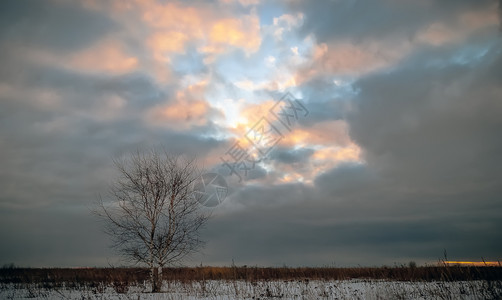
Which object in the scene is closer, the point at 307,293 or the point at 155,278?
the point at 307,293

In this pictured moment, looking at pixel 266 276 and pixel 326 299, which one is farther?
pixel 266 276

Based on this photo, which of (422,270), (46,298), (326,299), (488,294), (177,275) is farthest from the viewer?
(422,270)

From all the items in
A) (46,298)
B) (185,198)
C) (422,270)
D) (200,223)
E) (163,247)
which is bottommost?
(422,270)

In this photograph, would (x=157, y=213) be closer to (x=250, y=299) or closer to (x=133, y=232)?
(x=133, y=232)

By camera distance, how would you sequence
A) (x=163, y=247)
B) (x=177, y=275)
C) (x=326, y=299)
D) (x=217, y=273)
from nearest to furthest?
(x=326, y=299), (x=163, y=247), (x=177, y=275), (x=217, y=273)

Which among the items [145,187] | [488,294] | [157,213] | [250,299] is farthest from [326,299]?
[145,187]

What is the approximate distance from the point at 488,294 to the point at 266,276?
74.7ft

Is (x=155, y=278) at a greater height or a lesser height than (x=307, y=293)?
greater

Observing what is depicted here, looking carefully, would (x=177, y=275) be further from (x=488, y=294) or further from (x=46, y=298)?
(x=488, y=294)

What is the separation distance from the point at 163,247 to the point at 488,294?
56.3 ft

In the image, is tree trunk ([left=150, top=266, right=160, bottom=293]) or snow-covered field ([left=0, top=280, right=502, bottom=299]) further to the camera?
tree trunk ([left=150, top=266, right=160, bottom=293])

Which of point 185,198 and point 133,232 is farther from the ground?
point 185,198

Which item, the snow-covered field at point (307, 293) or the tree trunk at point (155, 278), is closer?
the snow-covered field at point (307, 293)

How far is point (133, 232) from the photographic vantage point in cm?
2148
